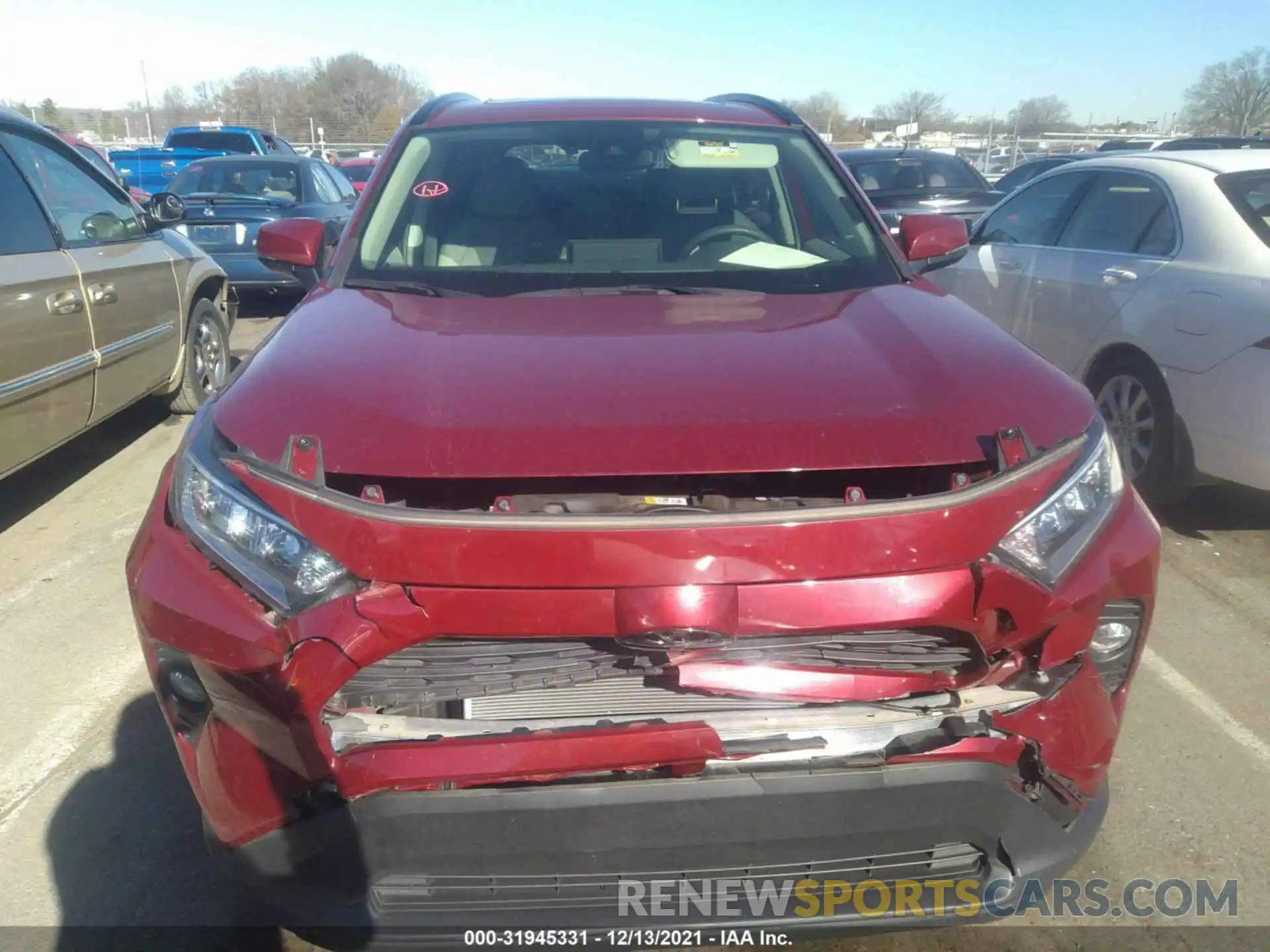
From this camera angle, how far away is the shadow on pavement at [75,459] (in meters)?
4.92

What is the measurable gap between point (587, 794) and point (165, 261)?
4.91m

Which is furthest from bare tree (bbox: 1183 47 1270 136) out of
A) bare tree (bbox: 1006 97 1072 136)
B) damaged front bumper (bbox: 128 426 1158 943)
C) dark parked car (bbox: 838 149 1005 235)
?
damaged front bumper (bbox: 128 426 1158 943)

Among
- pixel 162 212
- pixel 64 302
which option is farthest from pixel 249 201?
pixel 64 302

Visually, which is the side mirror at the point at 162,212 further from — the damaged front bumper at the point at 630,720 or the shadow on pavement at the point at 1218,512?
the shadow on pavement at the point at 1218,512

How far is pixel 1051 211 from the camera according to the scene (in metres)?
5.71

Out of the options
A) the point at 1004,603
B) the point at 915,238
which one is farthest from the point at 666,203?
the point at 1004,603

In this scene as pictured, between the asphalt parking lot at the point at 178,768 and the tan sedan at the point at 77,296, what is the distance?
0.60 meters

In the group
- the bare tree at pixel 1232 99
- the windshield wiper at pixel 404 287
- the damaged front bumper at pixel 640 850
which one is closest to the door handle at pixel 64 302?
the windshield wiper at pixel 404 287

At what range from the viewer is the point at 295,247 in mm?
3291

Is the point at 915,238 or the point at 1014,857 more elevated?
the point at 915,238

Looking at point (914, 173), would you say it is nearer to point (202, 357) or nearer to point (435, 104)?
point (202, 357)

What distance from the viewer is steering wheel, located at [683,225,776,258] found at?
3158 mm

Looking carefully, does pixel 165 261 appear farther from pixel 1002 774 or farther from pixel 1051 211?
pixel 1002 774

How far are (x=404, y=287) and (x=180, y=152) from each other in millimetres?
18141
